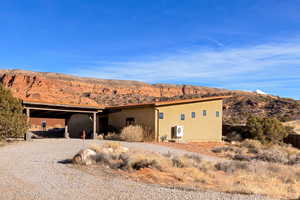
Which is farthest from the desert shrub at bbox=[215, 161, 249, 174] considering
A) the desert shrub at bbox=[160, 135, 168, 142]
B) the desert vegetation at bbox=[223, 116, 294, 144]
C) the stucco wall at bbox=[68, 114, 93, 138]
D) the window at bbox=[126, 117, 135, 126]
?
the stucco wall at bbox=[68, 114, 93, 138]

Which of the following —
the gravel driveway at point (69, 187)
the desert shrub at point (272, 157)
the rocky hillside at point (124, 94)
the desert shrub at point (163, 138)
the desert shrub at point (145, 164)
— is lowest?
the desert shrub at point (272, 157)

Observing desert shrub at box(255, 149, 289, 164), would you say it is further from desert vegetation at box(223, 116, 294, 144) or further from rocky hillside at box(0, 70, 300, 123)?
rocky hillside at box(0, 70, 300, 123)

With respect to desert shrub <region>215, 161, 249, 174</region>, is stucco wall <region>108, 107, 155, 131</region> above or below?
above

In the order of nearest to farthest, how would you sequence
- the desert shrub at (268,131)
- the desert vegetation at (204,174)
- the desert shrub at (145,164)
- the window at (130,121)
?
the desert vegetation at (204,174), the desert shrub at (145,164), the window at (130,121), the desert shrub at (268,131)

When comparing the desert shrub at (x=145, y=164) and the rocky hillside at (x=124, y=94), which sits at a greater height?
the rocky hillside at (x=124, y=94)

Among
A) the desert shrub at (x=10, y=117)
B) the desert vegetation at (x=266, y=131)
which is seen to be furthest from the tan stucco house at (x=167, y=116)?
the desert vegetation at (x=266, y=131)

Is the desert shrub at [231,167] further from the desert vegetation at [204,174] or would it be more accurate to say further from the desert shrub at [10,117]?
the desert shrub at [10,117]

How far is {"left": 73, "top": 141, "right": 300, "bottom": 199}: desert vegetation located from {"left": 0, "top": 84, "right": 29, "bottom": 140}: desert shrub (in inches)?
300

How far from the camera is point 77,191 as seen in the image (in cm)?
748

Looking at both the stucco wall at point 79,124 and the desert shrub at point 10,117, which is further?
the stucco wall at point 79,124

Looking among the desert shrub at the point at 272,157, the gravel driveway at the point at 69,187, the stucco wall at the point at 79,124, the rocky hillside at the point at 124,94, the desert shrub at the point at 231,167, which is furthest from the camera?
the rocky hillside at the point at 124,94

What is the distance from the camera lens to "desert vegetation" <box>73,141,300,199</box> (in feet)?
27.7

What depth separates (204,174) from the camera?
33.8 ft

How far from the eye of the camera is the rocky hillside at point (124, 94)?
5253cm
